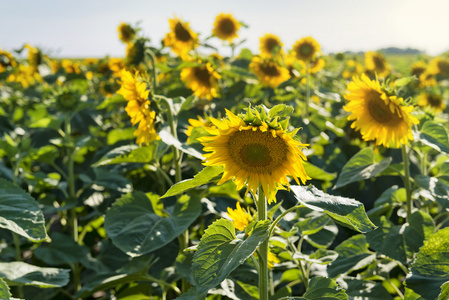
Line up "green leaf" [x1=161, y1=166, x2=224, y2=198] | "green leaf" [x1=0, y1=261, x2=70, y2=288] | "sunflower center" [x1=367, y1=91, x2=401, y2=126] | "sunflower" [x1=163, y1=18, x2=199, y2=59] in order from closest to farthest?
"green leaf" [x1=161, y1=166, x2=224, y2=198] → "green leaf" [x1=0, y1=261, x2=70, y2=288] → "sunflower center" [x1=367, y1=91, x2=401, y2=126] → "sunflower" [x1=163, y1=18, x2=199, y2=59]

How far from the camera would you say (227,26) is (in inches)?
134

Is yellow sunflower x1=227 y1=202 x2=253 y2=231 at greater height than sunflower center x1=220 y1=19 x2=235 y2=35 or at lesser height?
lesser

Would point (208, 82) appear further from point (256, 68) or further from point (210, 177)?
point (210, 177)

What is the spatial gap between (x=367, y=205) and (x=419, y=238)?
71 cm

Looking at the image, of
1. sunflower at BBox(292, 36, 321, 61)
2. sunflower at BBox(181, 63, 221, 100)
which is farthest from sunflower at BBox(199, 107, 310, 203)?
sunflower at BBox(292, 36, 321, 61)

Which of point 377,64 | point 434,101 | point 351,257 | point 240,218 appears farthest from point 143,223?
point 377,64

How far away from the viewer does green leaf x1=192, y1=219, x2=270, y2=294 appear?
0.87 metres

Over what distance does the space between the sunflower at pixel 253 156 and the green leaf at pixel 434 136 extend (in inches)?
24.2

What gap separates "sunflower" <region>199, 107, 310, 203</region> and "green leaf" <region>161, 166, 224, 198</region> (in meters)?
0.02

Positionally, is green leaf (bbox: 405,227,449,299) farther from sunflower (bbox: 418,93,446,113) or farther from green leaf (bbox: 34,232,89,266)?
sunflower (bbox: 418,93,446,113)

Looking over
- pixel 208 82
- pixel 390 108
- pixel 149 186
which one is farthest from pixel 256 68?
pixel 390 108

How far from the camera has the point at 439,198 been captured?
1.40 metres

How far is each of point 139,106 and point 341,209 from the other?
2.87ft

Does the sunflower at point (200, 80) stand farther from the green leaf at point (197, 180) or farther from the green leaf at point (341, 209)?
the green leaf at point (341, 209)
